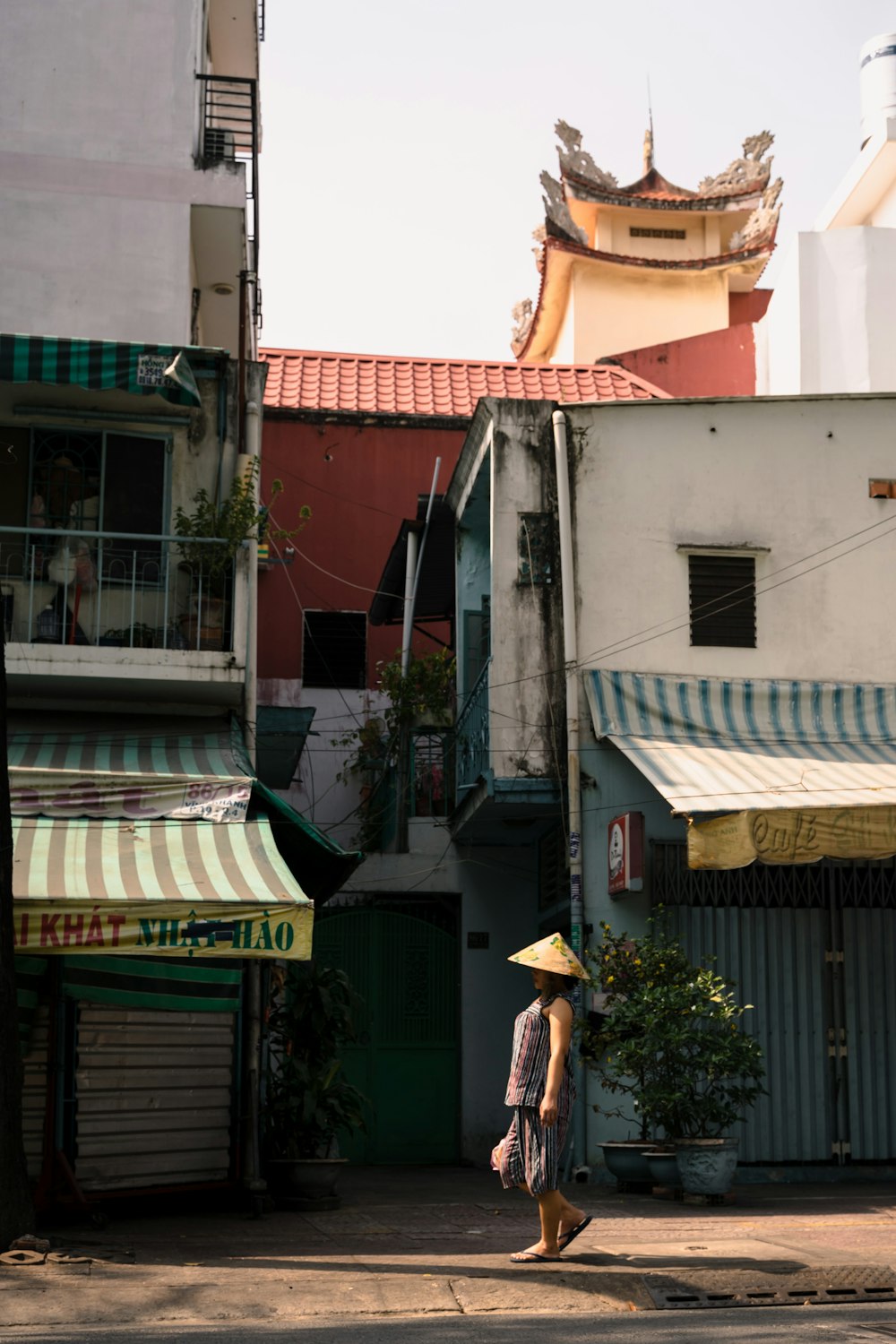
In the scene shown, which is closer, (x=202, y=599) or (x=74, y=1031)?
(x=74, y=1031)

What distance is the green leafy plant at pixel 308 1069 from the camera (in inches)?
470

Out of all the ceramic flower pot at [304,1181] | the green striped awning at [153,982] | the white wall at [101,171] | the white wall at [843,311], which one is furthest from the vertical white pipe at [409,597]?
the white wall at [843,311]

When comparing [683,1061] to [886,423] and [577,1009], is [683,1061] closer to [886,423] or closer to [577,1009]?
[577,1009]

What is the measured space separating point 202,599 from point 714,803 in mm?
4903

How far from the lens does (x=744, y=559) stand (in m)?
15.0

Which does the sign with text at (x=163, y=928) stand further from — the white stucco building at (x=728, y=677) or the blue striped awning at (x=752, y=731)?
the white stucco building at (x=728, y=677)

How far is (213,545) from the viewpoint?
1369cm

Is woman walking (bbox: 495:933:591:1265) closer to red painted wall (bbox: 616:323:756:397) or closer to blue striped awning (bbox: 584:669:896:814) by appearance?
blue striped awning (bbox: 584:669:896:814)

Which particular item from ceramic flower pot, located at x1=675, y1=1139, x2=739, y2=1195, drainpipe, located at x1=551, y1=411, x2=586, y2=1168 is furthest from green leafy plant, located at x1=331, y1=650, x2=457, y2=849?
ceramic flower pot, located at x1=675, y1=1139, x2=739, y2=1195

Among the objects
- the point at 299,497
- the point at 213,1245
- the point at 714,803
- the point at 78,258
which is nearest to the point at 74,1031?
the point at 213,1245

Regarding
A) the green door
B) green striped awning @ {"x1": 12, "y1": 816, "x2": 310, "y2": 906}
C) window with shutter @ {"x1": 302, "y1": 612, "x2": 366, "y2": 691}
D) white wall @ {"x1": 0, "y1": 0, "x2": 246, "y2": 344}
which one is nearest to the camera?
green striped awning @ {"x1": 12, "y1": 816, "x2": 310, "y2": 906}

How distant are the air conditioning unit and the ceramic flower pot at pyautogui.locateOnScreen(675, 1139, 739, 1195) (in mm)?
10455

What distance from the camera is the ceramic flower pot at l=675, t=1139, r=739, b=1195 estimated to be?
454 inches

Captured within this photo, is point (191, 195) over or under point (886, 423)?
over
